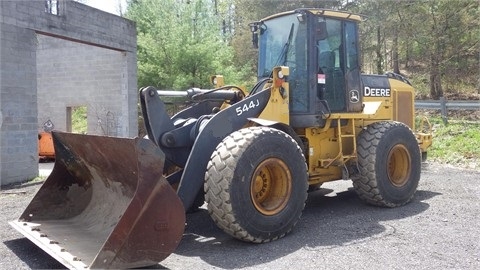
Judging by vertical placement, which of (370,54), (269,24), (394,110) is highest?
(370,54)

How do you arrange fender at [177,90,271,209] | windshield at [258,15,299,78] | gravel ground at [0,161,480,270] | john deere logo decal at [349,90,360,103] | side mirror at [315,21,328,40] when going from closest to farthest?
gravel ground at [0,161,480,270] < fender at [177,90,271,209] < side mirror at [315,21,328,40] < windshield at [258,15,299,78] < john deere logo decal at [349,90,360,103]

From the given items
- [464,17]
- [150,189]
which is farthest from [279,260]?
[464,17]

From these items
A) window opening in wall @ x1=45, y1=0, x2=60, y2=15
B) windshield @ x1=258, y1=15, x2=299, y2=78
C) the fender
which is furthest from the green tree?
the fender

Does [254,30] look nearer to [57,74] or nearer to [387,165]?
[387,165]

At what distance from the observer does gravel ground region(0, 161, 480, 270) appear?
4.01 metres

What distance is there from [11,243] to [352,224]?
376 centimetres

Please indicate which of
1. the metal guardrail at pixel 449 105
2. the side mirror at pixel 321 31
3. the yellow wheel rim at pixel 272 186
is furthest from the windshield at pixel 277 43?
the metal guardrail at pixel 449 105

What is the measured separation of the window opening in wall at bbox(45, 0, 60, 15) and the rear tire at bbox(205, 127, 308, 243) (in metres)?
7.39

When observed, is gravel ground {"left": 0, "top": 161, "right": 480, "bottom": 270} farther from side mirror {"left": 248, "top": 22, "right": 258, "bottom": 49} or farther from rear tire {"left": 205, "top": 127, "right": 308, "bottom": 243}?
side mirror {"left": 248, "top": 22, "right": 258, "bottom": 49}

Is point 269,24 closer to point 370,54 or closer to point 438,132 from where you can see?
point 438,132

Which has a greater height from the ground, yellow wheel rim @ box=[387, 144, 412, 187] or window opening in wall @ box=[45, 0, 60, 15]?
window opening in wall @ box=[45, 0, 60, 15]

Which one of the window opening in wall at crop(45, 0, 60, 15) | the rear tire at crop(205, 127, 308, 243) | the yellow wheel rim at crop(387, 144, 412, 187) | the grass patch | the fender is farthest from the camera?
the grass patch

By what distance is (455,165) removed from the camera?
35.5ft

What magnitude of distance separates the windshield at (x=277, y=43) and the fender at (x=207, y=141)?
3.42ft
